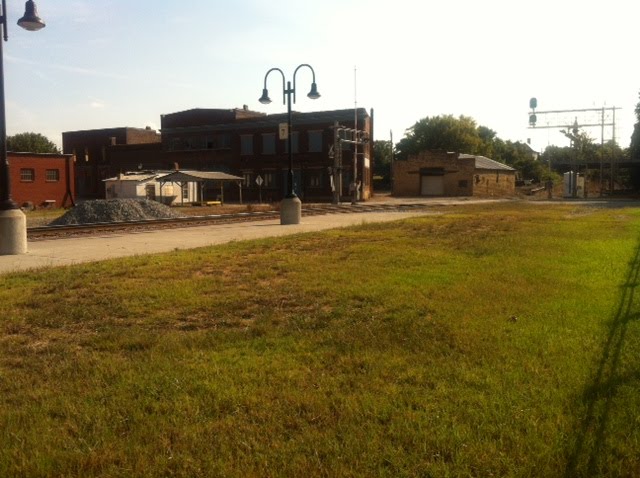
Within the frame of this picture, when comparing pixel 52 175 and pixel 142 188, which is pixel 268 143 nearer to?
pixel 142 188

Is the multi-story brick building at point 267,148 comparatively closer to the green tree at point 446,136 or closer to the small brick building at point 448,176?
the small brick building at point 448,176

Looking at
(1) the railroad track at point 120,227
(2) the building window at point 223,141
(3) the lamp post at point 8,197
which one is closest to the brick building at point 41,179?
(2) the building window at point 223,141

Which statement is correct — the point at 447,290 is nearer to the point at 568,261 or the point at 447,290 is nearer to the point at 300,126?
the point at 568,261

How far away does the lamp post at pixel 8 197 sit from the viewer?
43.9ft

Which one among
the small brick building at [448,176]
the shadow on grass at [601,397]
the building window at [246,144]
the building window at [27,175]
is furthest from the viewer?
the small brick building at [448,176]

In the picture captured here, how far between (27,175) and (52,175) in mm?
1878

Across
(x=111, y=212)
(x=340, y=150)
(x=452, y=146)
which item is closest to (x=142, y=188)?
(x=340, y=150)

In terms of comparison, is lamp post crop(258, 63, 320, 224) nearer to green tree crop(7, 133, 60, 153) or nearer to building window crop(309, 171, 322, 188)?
building window crop(309, 171, 322, 188)

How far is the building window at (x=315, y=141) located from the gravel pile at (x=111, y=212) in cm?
A: 3303

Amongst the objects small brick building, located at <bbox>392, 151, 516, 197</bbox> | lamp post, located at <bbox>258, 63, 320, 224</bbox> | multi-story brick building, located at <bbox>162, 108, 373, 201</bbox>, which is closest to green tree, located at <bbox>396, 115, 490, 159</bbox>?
small brick building, located at <bbox>392, 151, 516, 197</bbox>

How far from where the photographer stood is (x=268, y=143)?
63.1 metres

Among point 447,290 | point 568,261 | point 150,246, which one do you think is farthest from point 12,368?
point 150,246

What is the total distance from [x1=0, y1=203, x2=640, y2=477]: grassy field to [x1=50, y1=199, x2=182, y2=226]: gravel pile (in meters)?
15.3

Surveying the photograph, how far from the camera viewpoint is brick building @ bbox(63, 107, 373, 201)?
2309 inches
